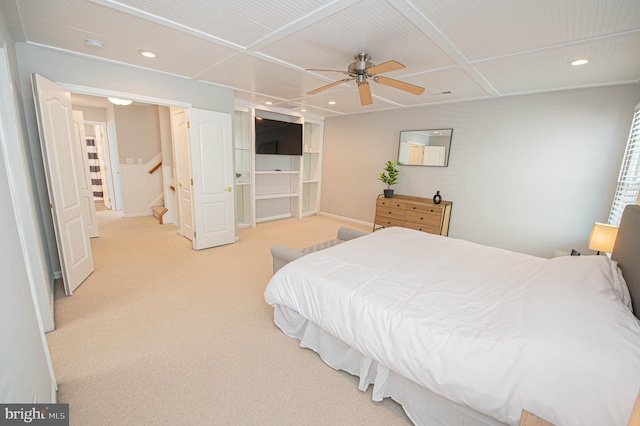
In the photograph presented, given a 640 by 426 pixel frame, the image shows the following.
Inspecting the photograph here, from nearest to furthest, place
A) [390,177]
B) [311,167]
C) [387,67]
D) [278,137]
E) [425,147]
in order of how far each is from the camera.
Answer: [387,67] → [425,147] → [390,177] → [278,137] → [311,167]

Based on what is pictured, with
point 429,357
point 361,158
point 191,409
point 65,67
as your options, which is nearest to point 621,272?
point 429,357

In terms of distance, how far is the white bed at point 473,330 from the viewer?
3.55 feet

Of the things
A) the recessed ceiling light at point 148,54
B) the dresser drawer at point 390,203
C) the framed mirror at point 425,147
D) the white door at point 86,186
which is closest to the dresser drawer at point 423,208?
the dresser drawer at point 390,203

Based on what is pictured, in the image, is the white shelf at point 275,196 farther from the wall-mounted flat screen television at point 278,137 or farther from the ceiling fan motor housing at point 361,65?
the ceiling fan motor housing at point 361,65

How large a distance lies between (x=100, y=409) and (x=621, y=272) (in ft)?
11.1

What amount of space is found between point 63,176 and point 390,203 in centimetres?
459

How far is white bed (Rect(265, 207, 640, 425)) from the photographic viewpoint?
3.55 ft

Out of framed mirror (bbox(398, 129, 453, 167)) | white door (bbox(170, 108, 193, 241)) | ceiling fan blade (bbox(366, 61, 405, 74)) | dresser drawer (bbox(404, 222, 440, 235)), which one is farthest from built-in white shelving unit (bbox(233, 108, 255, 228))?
ceiling fan blade (bbox(366, 61, 405, 74))

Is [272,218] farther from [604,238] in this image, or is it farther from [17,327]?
[604,238]

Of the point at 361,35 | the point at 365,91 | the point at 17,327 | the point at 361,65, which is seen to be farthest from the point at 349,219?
the point at 17,327

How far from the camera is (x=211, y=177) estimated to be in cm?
410

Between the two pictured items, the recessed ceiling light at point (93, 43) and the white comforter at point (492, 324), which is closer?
the white comforter at point (492, 324)

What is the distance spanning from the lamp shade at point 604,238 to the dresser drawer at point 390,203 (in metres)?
2.57

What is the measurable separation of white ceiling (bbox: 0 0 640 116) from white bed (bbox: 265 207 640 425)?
177 cm
